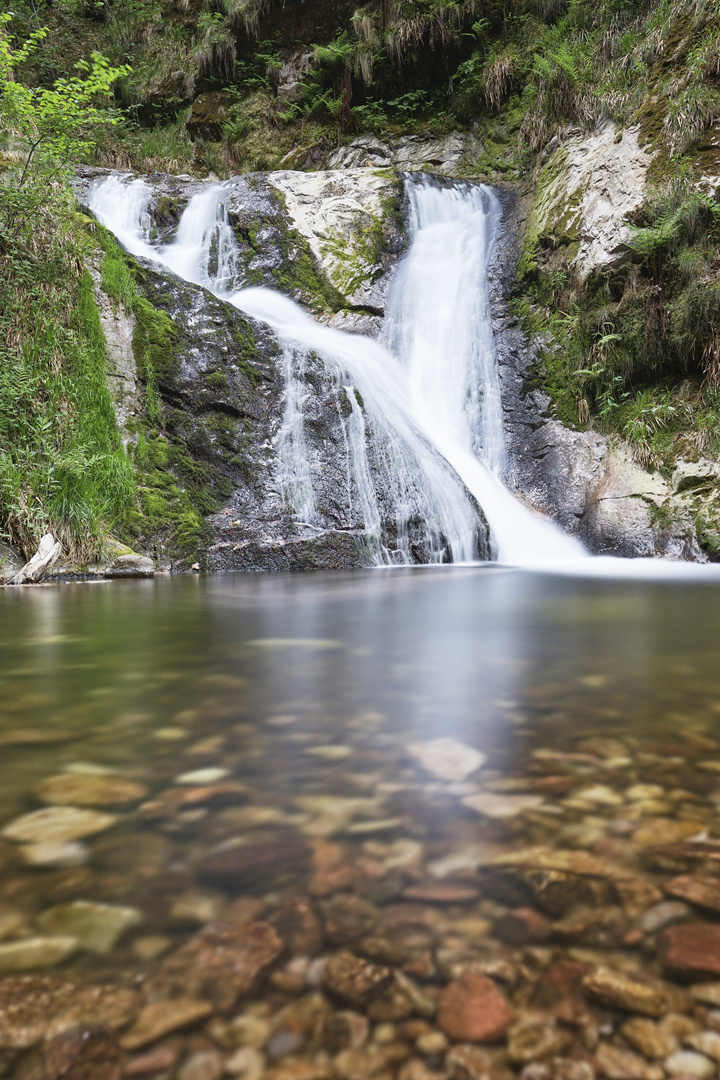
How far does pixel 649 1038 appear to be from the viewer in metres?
0.57

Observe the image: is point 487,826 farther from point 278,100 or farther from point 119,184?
point 278,100

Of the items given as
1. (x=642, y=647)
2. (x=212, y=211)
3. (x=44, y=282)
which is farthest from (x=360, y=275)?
(x=642, y=647)

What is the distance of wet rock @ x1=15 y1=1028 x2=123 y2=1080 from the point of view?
21.2 inches

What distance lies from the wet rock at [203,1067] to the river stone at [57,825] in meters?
0.45

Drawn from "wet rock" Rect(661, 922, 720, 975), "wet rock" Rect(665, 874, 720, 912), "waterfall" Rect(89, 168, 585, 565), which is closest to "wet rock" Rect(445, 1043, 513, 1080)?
"wet rock" Rect(661, 922, 720, 975)

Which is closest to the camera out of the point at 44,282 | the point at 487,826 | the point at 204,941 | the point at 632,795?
the point at 204,941

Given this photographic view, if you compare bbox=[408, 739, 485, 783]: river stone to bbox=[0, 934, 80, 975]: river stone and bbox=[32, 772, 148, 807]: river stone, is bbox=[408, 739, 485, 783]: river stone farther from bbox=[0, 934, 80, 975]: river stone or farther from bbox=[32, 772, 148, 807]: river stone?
bbox=[0, 934, 80, 975]: river stone

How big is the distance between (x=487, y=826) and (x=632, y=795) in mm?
283

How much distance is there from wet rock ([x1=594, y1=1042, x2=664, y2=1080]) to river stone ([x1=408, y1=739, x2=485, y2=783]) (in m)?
0.56

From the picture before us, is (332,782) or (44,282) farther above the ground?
(44,282)

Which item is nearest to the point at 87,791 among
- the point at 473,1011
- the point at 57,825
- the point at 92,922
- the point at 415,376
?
the point at 57,825

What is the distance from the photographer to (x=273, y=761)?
4.05 ft

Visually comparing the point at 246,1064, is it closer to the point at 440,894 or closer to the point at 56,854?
the point at 440,894

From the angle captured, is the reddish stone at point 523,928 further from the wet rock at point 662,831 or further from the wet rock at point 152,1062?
the wet rock at point 152,1062
